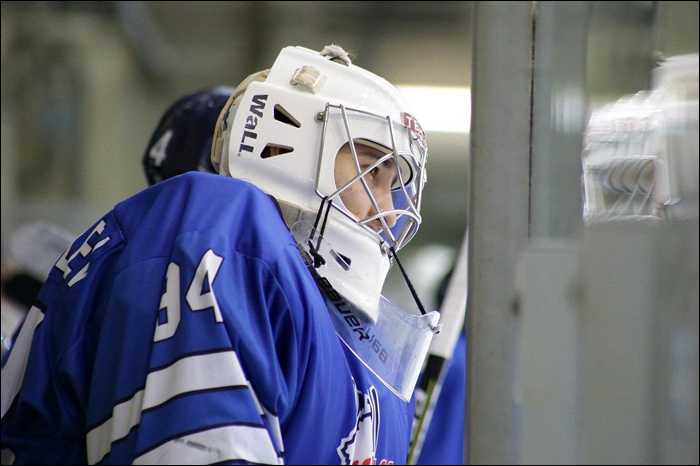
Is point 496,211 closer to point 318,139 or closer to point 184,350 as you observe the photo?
point 184,350

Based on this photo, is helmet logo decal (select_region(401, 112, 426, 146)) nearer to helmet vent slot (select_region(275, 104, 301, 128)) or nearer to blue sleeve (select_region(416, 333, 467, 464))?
helmet vent slot (select_region(275, 104, 301, 128))

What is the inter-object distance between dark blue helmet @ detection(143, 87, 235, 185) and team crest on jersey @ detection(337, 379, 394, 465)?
1042 mm

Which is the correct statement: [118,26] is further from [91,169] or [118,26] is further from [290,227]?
[290,227]

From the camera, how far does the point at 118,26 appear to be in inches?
201

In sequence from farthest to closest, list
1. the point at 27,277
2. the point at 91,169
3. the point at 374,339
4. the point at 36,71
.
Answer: the point at 91,169 < the point at 36,71 < the point at 27,277 < the point at 374,339

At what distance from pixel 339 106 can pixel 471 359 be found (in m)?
0.81

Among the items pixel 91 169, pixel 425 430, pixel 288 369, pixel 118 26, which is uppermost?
pixel 118 26

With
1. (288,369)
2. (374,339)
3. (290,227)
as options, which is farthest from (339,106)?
(288,369)

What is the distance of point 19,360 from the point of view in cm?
114

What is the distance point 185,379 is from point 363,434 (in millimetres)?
360

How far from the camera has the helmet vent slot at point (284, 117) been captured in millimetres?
1360

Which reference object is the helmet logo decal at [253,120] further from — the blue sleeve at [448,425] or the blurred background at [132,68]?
the blurred background at [132,68]

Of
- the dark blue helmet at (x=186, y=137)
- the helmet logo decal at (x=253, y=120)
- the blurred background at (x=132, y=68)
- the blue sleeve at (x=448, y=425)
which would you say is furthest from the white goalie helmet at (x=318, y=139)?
the blurred background at (x=132, y=68)

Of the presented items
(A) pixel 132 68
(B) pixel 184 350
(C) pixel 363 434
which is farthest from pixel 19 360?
(A) pixel 132 68
